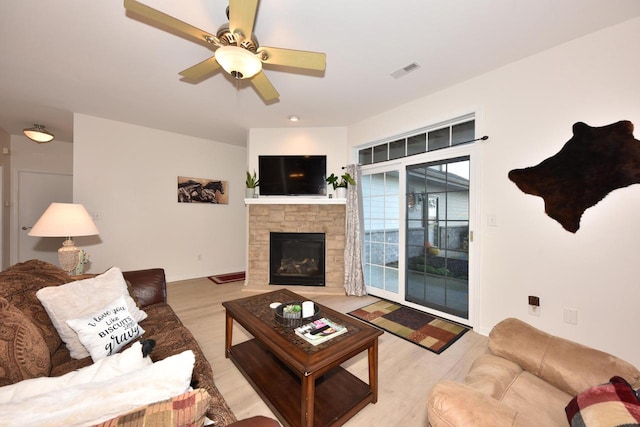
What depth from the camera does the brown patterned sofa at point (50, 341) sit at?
1.01 m

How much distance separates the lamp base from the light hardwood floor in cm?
119

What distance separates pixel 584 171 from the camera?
1977 millimetres

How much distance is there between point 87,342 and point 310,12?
243 centimetres

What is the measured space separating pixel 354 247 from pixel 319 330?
2.19 meters

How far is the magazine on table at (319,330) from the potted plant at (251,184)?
2.69 metres

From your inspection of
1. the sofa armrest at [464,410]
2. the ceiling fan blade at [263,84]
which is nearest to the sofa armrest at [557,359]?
the sofa armrest at [464,410]

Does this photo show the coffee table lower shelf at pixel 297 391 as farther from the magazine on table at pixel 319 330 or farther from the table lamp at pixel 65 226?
the table lamp at pixel 65 226

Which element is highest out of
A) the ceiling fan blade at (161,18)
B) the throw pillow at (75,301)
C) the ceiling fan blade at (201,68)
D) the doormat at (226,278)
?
the ceiling fan blade at (201,68)

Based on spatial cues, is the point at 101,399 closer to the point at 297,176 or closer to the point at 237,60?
the point at 237,60

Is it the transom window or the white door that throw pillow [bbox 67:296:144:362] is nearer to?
the transom window

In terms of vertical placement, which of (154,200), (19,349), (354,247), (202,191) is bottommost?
(19,349)

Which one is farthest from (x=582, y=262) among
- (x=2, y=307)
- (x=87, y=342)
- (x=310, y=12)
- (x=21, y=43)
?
(x=21, y=43)

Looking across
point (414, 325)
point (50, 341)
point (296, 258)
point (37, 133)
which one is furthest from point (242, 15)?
point (37, 133)

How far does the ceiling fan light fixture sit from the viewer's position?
1568 millimetres
